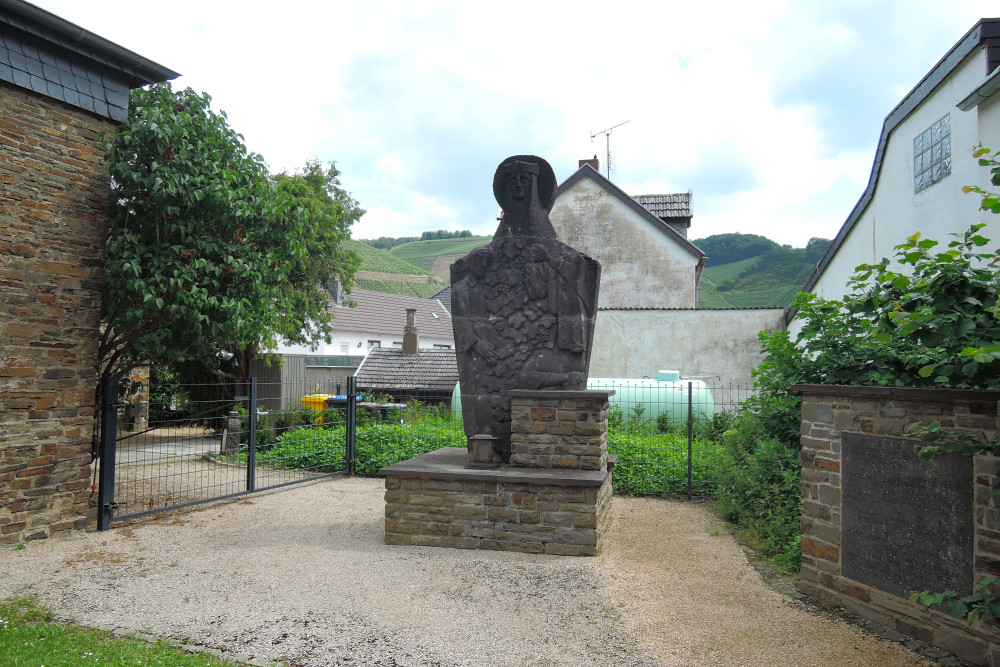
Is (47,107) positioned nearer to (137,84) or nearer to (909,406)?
(137,84)

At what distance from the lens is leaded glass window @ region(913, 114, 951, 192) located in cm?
895

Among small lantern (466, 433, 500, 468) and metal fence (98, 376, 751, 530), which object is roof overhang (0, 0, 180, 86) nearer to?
metal fence (98, 376, 751, 530)

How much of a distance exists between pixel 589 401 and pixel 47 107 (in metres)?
6.04

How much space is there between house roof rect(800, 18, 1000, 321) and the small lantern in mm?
7813

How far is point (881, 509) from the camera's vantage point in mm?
4152

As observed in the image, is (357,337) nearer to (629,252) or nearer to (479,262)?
(629,252)

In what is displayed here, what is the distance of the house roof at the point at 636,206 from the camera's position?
721 inches

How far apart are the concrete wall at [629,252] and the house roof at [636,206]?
0.06 meters

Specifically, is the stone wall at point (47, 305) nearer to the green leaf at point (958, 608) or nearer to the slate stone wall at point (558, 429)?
the slate stone wall at point (558, 429)

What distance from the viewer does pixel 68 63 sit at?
20.9ft

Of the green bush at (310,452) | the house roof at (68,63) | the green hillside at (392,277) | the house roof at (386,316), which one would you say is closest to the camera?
the house roof at (68,63)

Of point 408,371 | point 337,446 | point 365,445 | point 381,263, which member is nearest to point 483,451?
point 365,445

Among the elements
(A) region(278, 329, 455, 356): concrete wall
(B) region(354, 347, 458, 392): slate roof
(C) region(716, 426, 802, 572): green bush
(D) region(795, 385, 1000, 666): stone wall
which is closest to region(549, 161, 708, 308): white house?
(B) region(354, 347, 458, 392): slate roof

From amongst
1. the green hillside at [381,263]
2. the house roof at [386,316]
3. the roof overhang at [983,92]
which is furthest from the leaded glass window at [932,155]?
the green hillside at [381,263]
